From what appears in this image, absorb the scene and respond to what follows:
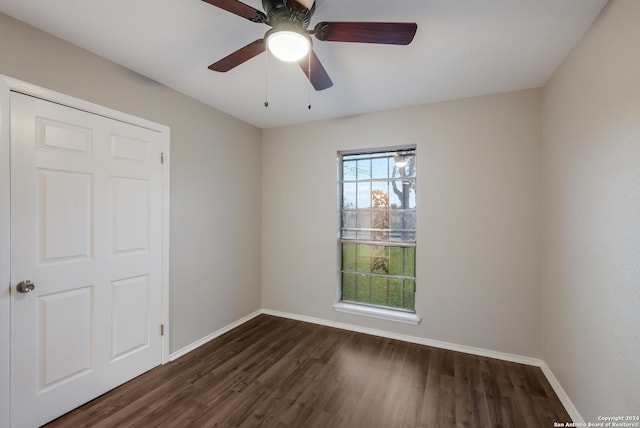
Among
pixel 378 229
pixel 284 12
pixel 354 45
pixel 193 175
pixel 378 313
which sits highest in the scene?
pixel 354 45

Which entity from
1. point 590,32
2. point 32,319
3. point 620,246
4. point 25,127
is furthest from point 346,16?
point 32,319

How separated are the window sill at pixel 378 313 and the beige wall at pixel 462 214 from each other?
8cm

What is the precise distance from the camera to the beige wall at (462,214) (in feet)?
8.07

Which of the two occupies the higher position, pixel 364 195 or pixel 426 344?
pixel 364 195

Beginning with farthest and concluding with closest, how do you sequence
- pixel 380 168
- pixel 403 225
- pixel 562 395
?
pixel 380 168, pixel 403 225, pixel 562 395

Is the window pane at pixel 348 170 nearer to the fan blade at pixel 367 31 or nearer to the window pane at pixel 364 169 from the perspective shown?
the window pane at pixel 364 169

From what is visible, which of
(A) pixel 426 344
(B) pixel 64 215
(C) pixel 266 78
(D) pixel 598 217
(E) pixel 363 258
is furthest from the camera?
(E) pixel 363 258

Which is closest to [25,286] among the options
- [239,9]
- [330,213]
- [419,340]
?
[239,9]

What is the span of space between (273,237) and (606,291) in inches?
123

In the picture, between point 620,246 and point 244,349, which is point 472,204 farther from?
point 244,349

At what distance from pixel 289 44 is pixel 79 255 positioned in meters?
2.01

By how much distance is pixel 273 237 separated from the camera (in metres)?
3.67

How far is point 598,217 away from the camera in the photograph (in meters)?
1.58

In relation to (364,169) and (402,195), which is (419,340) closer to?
(402,195)
